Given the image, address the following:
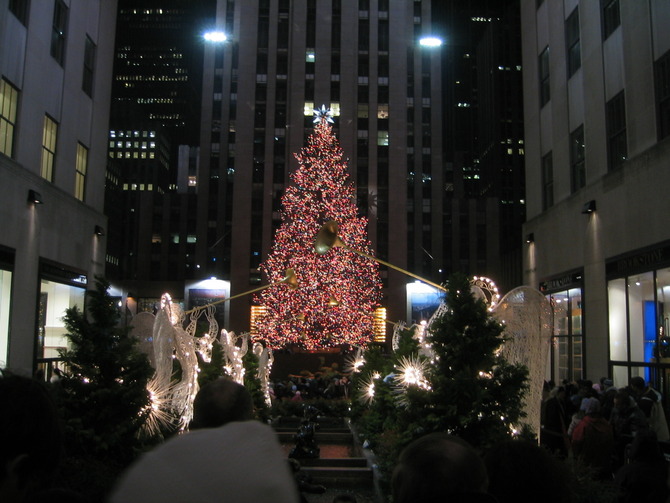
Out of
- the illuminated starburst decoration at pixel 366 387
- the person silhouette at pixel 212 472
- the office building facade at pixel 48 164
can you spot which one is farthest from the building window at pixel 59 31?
the person silhouette at pixel 212 472

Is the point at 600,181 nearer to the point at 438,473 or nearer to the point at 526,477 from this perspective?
the point at 526,477

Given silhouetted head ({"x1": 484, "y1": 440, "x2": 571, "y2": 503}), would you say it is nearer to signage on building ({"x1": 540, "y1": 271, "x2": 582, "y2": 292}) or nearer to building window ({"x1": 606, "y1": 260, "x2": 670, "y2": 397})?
building window ({"x1": 606, "y1": 260, "x2": 670, "y2": 397})

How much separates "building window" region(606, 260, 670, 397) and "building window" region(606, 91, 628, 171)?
3.06 m

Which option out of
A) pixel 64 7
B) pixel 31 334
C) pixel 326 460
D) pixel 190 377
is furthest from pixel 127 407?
pixel 64 7

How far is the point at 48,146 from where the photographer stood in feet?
75.0

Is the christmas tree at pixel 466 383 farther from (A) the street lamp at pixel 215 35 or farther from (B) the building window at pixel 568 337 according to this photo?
(A) the street lamp at pixel 215 35

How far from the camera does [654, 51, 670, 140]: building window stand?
17.4 meters

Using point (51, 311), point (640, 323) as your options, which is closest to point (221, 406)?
point (640, 323)

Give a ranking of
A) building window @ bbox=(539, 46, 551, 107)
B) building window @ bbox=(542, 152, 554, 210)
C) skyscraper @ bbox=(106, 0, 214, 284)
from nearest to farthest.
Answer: building window @ bbox=(542, 152, 554, 210), building window @ bbox=(539, 46, 551, 107), skyscraper @ bbox=(106, 0, 214, 284)

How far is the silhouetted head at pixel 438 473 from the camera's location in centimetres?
230

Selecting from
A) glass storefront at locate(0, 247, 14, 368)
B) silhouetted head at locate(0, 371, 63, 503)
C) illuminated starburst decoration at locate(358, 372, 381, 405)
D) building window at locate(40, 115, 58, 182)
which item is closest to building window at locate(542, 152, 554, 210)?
illuminated starburst decoration at locate(358, 372, 381, 405)

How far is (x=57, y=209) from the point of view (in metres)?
23.5

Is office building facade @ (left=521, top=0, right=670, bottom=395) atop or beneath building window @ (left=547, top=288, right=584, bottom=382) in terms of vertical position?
atop

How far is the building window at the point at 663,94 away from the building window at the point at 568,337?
23.7ft
